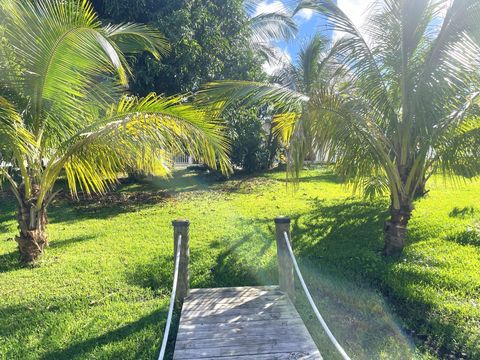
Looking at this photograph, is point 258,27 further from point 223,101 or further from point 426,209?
point 223,101

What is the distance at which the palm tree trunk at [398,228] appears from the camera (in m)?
5.52

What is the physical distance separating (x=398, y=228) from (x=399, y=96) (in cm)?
197

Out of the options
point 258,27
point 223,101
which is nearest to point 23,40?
point 223,101

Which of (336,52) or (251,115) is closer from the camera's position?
(336,52)

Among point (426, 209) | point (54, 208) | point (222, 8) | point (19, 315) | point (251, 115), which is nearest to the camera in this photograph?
point (19, 315)

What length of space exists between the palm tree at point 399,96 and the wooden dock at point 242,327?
5.89ft

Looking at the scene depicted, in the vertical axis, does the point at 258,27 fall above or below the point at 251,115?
above

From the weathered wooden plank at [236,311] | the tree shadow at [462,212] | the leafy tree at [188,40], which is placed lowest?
the weathered wooden plank at [236,311]

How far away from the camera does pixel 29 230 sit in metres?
5.73

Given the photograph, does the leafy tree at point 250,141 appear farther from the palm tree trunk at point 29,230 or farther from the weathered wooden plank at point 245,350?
the weathered wooden plank at point 245,350

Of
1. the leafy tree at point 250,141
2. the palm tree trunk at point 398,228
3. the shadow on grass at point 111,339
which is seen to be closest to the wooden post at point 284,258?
the shadow on grass at point 111,339

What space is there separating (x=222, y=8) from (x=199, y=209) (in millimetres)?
7354

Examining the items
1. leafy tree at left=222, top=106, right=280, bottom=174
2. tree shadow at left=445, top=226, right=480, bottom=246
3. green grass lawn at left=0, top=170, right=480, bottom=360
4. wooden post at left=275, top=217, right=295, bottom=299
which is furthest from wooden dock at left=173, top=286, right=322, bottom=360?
leafy tree at left=222, top=106, right=280, bottom=174

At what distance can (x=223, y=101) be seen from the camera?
5.07 metres
